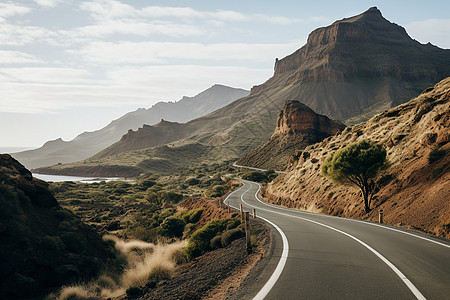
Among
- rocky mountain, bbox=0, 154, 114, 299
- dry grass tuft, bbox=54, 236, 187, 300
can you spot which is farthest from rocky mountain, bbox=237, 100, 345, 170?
dry grass tuft, bbox=54, 236, 187, 300

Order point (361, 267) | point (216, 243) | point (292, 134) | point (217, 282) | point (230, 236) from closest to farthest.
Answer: point (361, 267) < point (217, 282) < point (230, 236) < point (216, 243) < point (292, 134)

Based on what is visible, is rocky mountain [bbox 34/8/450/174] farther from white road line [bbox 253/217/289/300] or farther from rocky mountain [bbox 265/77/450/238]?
white road line [bbox 253/217/289/300]

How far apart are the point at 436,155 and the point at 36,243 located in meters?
22.7

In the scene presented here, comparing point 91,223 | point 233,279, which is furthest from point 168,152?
point 233,279

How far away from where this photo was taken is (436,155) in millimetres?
18438

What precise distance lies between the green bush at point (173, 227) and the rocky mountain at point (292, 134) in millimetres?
53918

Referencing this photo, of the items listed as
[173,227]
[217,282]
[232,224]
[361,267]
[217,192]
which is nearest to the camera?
[361,267]

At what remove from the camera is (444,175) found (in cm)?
1636

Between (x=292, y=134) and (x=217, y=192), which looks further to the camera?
(x=292, y=134)

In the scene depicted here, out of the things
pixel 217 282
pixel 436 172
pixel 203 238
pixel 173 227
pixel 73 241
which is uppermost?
pixel 436 172

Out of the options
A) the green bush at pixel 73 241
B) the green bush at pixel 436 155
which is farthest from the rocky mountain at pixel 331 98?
the green bush at pixel 73 241

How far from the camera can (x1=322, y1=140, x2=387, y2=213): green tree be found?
787 inches

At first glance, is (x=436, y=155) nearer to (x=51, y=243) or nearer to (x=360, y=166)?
(x=360, y=166)

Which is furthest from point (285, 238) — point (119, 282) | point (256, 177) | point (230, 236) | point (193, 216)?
point (256, 177)
